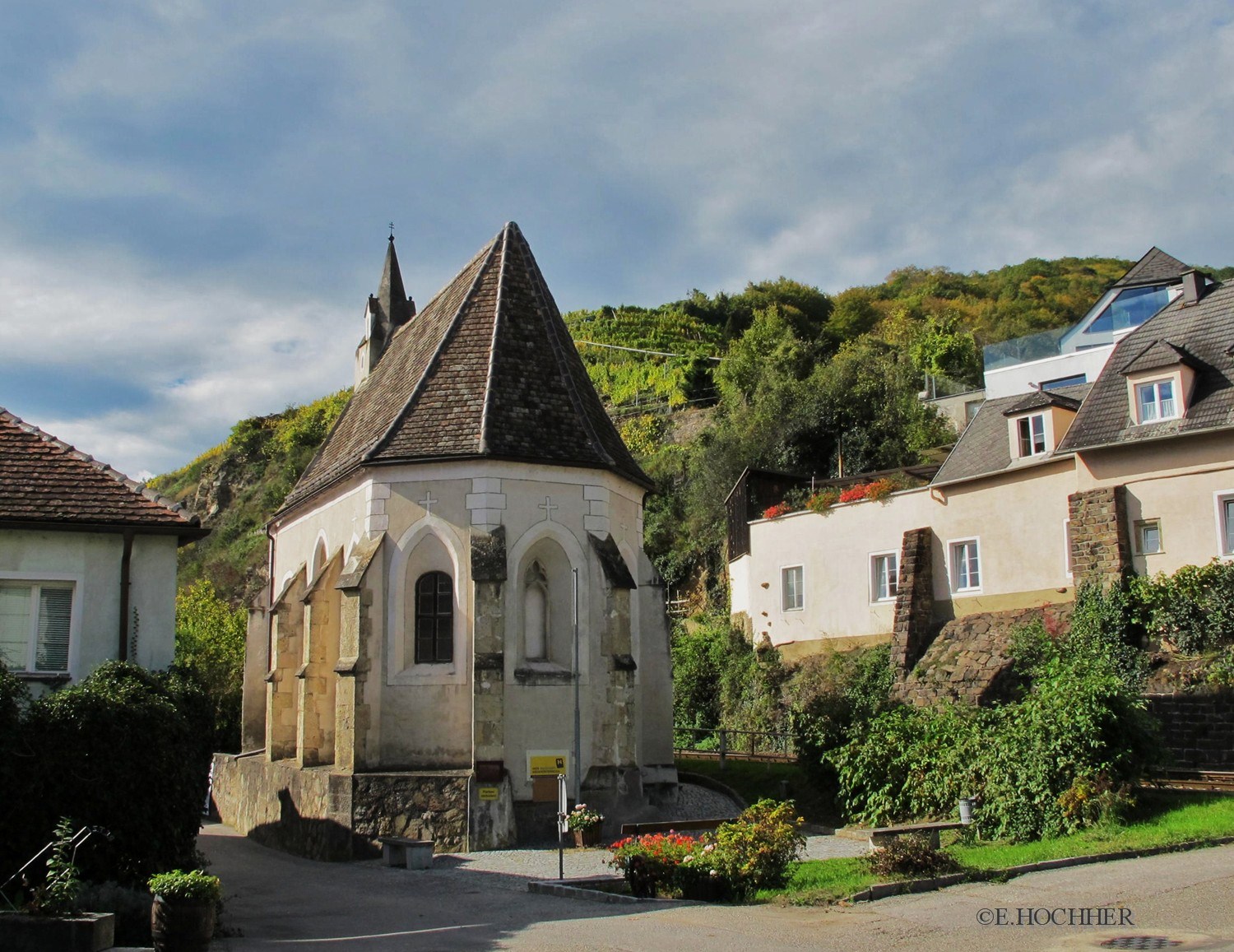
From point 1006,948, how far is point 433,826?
449 inches

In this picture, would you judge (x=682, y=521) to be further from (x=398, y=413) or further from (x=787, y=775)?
(x=398, y=413)

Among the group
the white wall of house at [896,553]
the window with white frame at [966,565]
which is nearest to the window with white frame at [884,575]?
the white wall of house at [896,553]

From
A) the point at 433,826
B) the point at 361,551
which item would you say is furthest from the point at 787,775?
the point at 361,551

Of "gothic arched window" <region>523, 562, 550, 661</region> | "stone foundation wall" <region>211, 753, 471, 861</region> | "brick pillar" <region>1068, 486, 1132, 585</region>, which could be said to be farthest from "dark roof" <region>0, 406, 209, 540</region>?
"brick pillar" <region>1068, 486, 1132, 585</region>

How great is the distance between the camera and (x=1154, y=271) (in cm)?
3928

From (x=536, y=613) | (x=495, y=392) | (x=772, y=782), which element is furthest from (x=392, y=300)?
(x=772, y=782)

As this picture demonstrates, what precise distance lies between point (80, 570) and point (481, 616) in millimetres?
6399

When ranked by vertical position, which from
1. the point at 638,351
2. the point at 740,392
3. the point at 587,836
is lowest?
the point at 587,836

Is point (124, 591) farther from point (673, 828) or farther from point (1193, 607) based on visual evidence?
point (1193, 607)

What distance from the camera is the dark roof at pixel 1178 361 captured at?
77.7ft

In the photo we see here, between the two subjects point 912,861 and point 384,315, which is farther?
point 384,315

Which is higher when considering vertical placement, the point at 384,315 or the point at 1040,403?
the point at 384,315

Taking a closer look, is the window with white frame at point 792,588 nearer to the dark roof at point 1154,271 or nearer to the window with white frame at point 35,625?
the dark roof at point 1154,271

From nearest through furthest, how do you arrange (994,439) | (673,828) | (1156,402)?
(673,828), (1156,402), (994,439)
